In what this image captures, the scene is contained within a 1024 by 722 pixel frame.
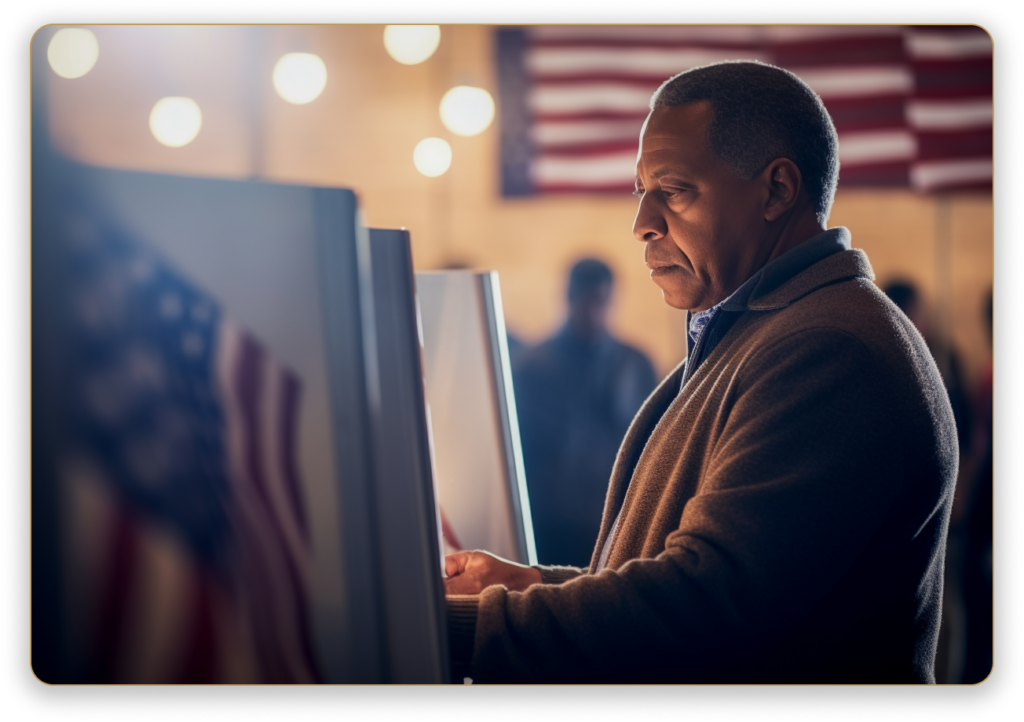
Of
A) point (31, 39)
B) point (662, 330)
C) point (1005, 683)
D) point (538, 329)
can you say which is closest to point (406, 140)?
point (538, 329)

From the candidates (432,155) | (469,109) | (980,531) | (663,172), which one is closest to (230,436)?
(663,172)

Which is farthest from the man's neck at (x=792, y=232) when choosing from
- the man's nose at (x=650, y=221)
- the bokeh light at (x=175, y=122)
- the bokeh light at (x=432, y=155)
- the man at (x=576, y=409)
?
the bokeh light at (x=432, y=155)

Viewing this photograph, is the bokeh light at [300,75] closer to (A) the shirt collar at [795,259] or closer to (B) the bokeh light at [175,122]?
(B) the bokeh light at [175,122]

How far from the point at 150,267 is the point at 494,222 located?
203cm

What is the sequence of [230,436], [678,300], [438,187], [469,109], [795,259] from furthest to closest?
1. [438,187]
2. [469,109]
3. [678,300]
4. [795,259]
5. [230,436]

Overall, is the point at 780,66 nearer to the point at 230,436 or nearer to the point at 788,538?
the point at 788,538

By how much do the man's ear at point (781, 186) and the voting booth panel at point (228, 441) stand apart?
Result: 425 millimetres

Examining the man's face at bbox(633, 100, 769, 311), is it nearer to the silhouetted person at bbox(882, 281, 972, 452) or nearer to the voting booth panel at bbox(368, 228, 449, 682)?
the silhouetted person at bbox(882, 281, 972, 452)

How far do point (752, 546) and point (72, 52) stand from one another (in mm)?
941

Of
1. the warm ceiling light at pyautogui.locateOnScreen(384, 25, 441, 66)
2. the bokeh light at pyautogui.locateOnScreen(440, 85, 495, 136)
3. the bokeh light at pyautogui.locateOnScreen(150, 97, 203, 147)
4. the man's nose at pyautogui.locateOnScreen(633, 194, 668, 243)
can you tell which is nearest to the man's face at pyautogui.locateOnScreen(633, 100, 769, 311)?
the man's nose at pyautogui.locateOnScreen(633, 194, 668, 243)

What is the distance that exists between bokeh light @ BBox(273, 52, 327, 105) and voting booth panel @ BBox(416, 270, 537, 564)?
75 centimetres

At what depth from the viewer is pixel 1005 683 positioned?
36.9 inches

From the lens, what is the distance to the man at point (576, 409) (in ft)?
6.36

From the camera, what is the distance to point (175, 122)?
6.66ft
